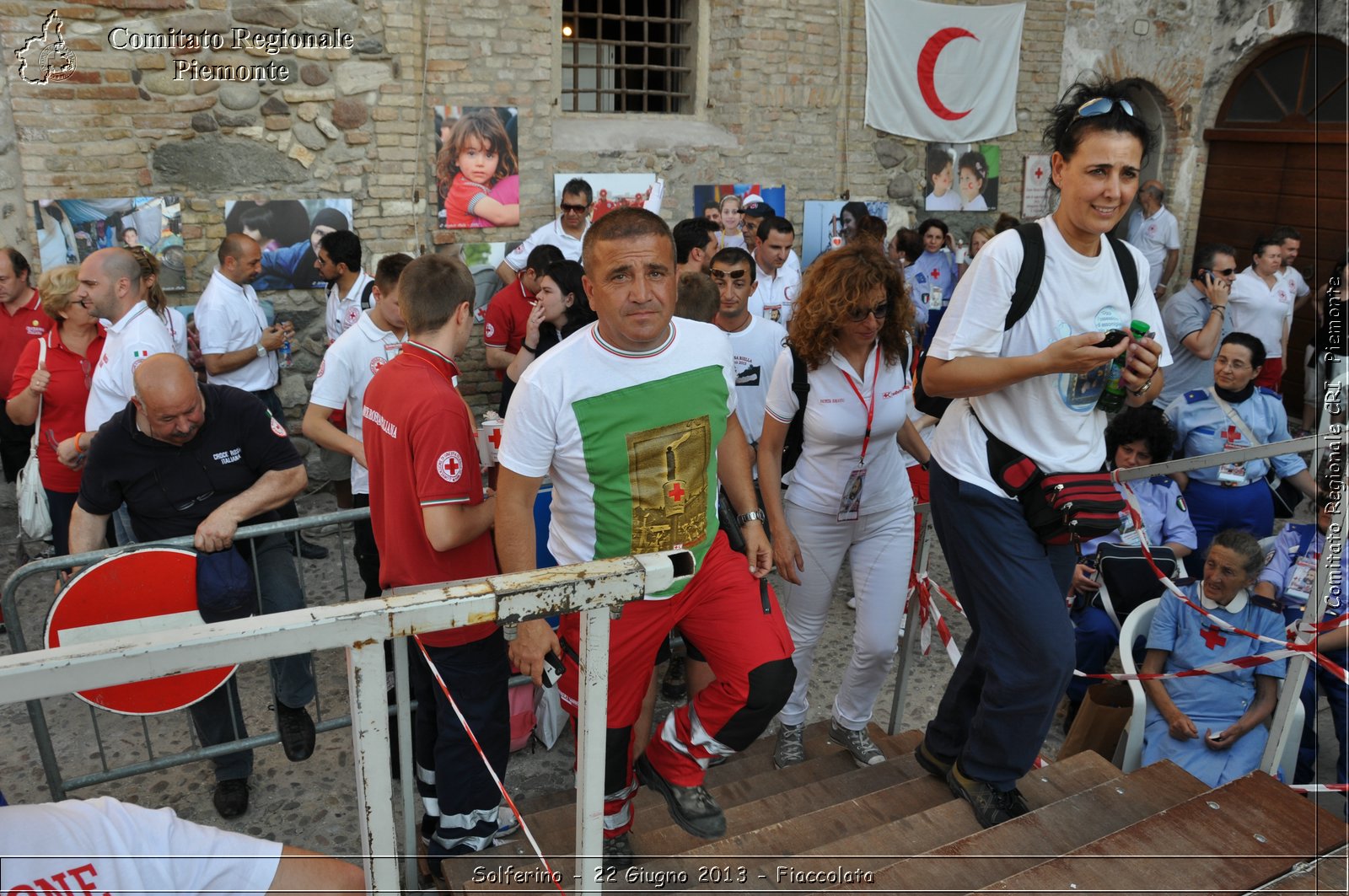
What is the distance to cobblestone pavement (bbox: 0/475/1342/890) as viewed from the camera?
158 inches

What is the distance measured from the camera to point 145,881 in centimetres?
201

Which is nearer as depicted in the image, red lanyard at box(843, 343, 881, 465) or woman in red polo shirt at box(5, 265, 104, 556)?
red lanyard at box(843, 343, 881, 465)

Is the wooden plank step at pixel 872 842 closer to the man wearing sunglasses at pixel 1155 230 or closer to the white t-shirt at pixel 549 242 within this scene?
the white t-shirt at pixel 549 242

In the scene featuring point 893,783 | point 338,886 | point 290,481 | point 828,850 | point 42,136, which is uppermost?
point 42,136

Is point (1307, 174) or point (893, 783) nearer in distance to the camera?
point (893, 783)

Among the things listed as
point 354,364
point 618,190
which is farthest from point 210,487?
point 618,190

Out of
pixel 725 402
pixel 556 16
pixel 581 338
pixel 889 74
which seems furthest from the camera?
pixel 889 74

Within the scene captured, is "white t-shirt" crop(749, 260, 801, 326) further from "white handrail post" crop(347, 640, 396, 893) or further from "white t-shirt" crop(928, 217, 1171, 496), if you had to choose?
"white handrail post" crop(347, 640, 396, 893)

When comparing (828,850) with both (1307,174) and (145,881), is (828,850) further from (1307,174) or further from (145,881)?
(1307,174)

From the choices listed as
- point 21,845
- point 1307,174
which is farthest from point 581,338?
point 1307,174

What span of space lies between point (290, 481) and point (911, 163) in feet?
28.0

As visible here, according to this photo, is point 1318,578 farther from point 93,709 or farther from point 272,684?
point 93,709

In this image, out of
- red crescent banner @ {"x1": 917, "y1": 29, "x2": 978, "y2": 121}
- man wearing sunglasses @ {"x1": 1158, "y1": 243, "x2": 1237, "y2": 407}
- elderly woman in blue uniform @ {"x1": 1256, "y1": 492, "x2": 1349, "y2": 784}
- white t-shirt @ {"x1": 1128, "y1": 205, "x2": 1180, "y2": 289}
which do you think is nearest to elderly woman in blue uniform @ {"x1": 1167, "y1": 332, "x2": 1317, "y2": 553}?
elderly woman in blue uniform @ {"x1": 1256, "y1": 492, "x2": 1349, "y2": 784}

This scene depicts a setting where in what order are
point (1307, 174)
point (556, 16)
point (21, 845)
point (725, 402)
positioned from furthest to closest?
point (1307, 174) → point (556, 16) → point (725, 402) → point (21, 845)
